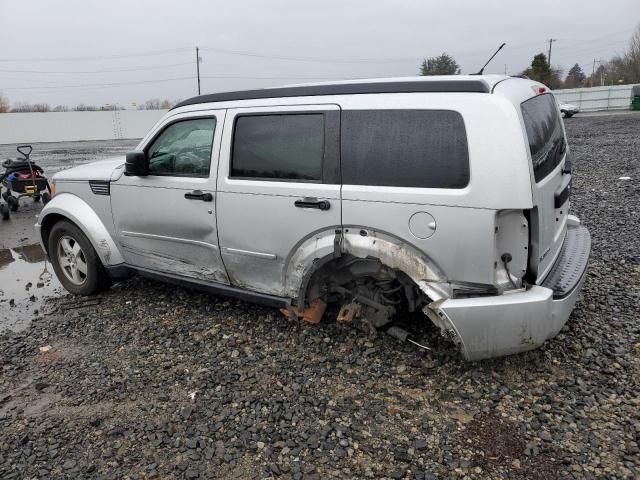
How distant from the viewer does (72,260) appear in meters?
5.15

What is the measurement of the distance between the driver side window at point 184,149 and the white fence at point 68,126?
1373 inches

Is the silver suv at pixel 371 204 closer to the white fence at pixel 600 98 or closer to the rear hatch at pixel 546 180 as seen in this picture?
the rear hatch at pixel 546 180

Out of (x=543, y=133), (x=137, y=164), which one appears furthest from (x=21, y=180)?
(x=543, y=133)

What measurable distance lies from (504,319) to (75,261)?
4160 millimetres

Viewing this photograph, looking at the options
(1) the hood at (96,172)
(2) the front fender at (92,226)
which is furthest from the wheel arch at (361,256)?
(1) the hood at (96,172)

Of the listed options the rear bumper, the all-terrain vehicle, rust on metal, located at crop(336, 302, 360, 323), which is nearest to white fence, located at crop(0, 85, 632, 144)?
the all-terrain vehicle

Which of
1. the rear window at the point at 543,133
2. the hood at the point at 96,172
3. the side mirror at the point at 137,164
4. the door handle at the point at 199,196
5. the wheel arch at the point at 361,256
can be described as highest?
the rear window at the point at 543,133

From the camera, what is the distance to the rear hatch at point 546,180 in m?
3.04

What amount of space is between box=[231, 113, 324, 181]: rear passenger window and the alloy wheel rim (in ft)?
7.13

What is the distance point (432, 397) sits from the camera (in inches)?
128

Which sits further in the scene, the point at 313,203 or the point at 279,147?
the point at 279,147

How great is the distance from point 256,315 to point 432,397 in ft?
5.98

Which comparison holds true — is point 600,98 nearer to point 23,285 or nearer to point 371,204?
point 371,204

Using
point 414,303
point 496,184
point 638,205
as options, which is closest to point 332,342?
point 414,303
